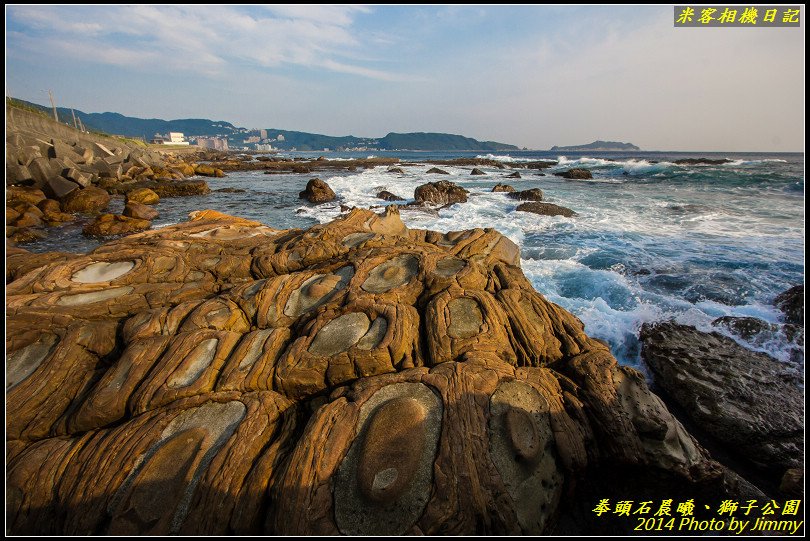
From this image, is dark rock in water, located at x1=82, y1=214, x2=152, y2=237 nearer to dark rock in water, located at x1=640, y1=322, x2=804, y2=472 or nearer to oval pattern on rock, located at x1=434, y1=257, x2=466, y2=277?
oval pattern on rock, located at x1=434, y1=257, x2=466, y2=277

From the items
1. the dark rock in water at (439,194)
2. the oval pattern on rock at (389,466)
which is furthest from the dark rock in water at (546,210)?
the oval pattern on rock at (389,466)

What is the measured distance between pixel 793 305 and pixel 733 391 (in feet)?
14.9

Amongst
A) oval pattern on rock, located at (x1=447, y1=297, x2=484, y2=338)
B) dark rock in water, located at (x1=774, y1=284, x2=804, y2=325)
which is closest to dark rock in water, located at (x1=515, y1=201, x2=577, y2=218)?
dark rock in water, located at (x1=774, y1=284, x2=804, y2=325)

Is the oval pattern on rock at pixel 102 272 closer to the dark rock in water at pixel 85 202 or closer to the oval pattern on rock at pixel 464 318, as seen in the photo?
the oval pattern on rock at pixel 464 318

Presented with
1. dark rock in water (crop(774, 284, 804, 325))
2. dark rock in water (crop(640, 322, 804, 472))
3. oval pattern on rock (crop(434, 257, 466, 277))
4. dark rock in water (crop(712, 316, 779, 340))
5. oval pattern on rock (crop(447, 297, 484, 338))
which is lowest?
dark rock in water (crop(640, 322, 804, 472))

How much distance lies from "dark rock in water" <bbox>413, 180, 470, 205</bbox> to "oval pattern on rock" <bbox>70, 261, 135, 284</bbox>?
18.2 m

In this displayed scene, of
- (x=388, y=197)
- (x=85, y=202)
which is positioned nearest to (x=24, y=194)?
(x=85, y=202)

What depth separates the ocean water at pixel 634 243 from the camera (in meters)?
8.59

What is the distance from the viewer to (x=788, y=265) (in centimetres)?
1125

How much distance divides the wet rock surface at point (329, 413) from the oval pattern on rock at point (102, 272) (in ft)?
1.33

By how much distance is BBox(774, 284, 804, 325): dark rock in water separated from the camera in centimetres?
769

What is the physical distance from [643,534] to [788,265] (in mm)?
13141

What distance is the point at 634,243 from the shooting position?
46.2ft

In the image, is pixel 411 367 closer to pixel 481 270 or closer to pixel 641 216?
pixel 481 270
